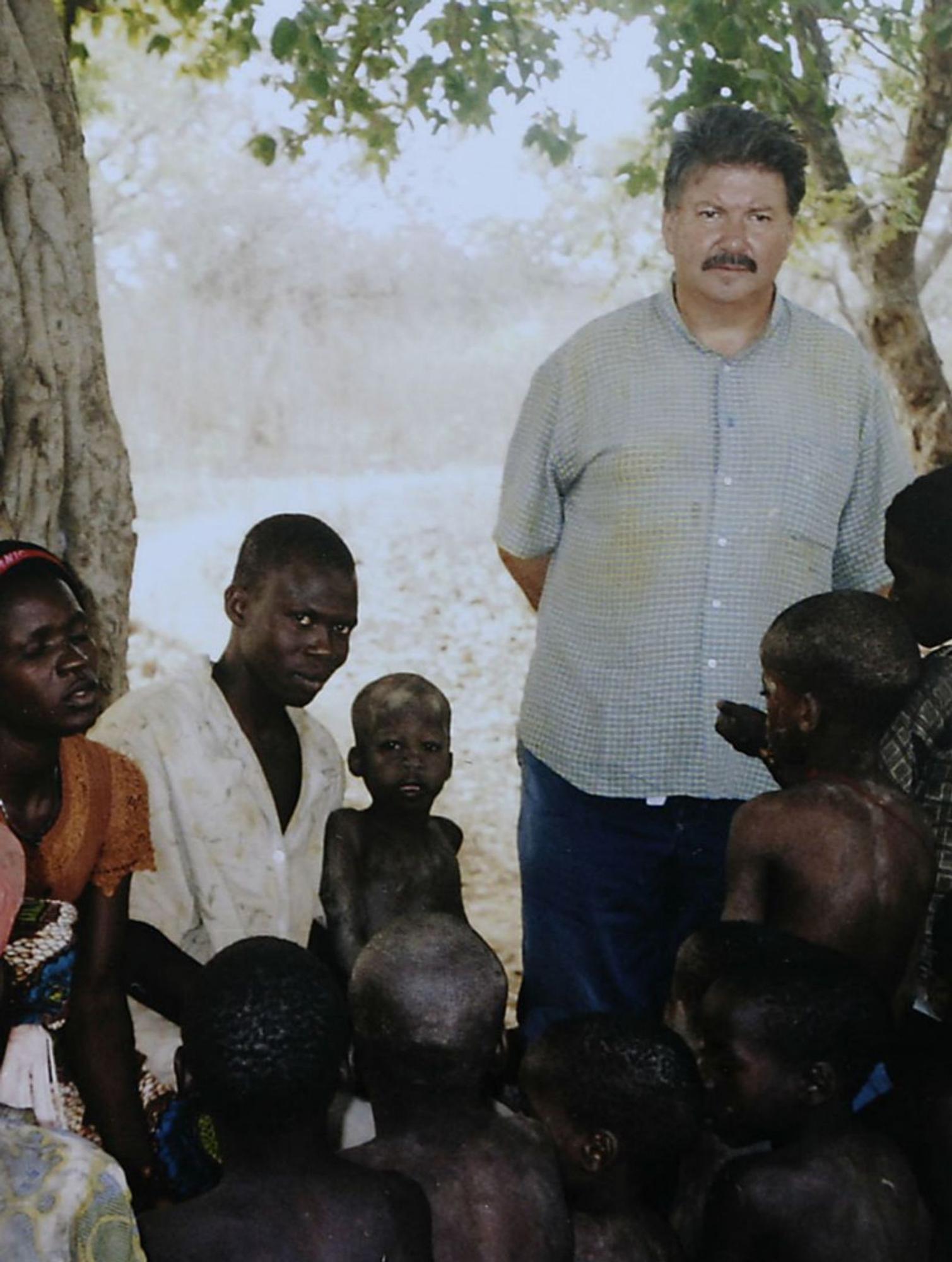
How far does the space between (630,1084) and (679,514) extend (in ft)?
4.27

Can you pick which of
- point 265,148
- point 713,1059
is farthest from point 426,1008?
point 265,148

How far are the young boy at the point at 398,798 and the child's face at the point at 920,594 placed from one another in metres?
1.03

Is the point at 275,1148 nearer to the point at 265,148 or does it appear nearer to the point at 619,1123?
the point at 619,1123

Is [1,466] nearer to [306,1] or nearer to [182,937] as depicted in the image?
[182,937]

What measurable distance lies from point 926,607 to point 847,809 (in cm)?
64

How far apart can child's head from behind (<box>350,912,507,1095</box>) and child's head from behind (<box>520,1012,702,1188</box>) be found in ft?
0.37

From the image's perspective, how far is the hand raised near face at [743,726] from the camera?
114 inches

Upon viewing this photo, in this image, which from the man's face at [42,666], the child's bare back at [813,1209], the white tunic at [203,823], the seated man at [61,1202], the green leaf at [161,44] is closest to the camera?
the seated man at [61,1202]

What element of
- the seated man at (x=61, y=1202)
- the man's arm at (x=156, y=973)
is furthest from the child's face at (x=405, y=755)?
the seated man at (x=61, y=1202)

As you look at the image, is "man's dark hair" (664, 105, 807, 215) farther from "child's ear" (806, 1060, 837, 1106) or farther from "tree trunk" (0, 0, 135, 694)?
"child's ear" (806, 1060, 837, 1106)

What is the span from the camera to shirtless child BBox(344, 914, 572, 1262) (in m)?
2.04

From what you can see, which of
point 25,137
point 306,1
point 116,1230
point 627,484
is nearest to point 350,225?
point 306,1

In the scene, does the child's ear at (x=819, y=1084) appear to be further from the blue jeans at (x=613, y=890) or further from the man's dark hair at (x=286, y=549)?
the man's dark hair at (x=286, y=549)

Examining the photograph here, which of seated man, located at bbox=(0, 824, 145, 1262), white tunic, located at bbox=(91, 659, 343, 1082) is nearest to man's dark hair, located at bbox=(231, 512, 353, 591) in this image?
white tunic, located at bbox=(91, 659, 343, 1082)
